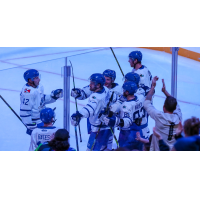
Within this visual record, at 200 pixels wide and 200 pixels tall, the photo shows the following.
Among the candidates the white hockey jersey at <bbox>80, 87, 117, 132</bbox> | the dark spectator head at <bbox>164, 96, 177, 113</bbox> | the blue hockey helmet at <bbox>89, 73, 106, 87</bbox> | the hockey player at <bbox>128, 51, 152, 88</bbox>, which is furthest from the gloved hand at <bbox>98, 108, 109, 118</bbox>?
the dark spectator head at <bbox>164, 96, 177, 113</bbox>

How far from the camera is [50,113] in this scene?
Answer: 3977 millimetres

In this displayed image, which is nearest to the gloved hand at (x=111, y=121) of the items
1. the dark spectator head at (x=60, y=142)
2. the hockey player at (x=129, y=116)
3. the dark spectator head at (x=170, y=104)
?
the hockey player at (x=129, y=116)

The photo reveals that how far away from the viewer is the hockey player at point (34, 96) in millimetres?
4293

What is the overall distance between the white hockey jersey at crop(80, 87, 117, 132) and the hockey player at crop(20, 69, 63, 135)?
0.40 meters

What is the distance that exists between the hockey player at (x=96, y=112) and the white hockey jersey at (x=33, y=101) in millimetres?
417

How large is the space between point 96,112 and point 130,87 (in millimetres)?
460

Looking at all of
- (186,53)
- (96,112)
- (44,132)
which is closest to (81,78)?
(96,112)

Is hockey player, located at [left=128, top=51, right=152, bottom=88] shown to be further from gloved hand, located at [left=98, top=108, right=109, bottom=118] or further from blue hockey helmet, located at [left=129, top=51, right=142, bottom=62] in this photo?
gloved hand, located at [left=98, top=108, right=109, bottom=118]

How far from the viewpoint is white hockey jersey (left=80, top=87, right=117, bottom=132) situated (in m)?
4.07

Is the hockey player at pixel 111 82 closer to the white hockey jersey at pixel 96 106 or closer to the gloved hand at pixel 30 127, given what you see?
the white hockey jersey at pixel 96 106

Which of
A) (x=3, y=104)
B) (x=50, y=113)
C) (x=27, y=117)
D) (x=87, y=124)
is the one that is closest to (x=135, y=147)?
(x=87, y=124)

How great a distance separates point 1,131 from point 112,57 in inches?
60.5

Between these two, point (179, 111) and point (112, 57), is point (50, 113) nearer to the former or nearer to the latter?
point (112, 57)

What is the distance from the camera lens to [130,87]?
4086mm
